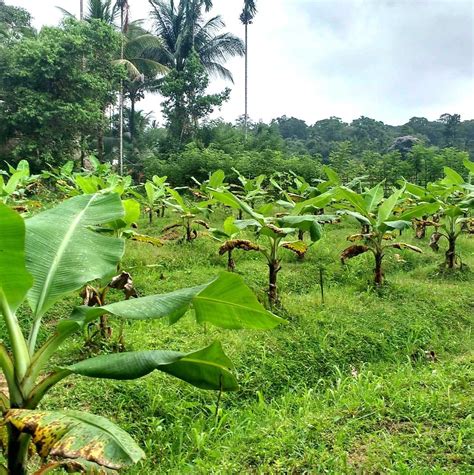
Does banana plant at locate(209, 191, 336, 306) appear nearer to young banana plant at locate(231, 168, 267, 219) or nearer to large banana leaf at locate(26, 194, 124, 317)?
large banana leaf at locate(26, 194, 124, 317)

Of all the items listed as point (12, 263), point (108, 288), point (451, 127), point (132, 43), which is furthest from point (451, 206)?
point (451, 127)

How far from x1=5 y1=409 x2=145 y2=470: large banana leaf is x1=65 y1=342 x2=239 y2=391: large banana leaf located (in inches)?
6.8

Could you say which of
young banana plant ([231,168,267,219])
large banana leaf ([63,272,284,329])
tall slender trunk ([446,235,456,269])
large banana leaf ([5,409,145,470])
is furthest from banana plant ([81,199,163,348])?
tall slender trunk ([446,235,456,269])

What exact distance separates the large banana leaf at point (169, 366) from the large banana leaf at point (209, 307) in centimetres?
13

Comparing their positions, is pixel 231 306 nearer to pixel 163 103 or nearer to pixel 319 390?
pixel 319 390

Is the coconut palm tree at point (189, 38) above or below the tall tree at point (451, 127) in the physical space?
above

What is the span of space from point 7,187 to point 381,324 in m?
3.93

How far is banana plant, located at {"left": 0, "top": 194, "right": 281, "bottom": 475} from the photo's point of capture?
1133 millimetres

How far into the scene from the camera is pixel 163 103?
68.7 feet

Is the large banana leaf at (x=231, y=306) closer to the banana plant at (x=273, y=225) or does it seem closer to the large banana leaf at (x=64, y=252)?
the large banana leaf at (x=64, y=252)

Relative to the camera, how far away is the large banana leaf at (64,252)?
1.66 meters

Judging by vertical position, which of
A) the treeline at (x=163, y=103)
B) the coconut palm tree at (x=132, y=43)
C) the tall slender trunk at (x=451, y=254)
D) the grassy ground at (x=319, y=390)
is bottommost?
the grassy ground at (x=319, y=390)

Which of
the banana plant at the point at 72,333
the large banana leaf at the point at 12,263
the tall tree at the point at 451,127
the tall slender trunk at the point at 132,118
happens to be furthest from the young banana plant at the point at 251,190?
the tall tree at the point at 451,127

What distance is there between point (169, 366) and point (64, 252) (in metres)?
0.66
